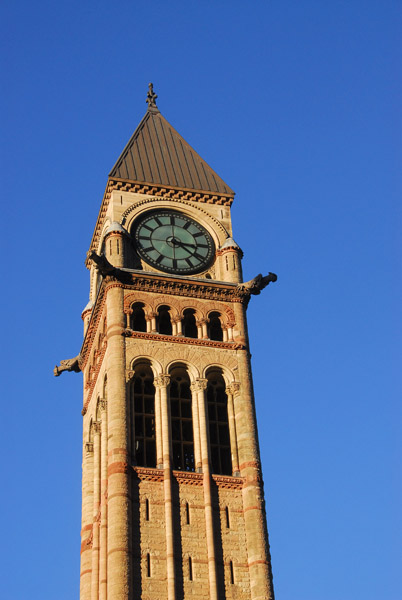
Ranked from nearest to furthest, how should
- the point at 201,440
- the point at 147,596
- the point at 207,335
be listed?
the point at 147,596 < the point at 201,440 < the point at 207,335

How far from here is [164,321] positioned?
57.4m

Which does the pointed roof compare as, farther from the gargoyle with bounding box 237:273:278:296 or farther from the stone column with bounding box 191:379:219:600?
the stone column with bounding box 191:379:219:600

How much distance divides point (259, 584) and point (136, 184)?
2323 cm

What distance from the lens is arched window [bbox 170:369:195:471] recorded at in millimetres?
53656

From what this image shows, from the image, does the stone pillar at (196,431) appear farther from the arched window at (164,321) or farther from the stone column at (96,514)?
the stone column at (96,514)

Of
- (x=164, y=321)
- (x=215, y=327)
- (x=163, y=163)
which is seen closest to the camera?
(x=164, y=321)

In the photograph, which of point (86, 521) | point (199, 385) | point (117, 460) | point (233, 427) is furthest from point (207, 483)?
point (86, 521)

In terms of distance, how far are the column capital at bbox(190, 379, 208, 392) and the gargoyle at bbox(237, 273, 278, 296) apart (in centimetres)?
602

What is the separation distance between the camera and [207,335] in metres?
56.7

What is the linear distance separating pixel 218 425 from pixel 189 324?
19.6 feet

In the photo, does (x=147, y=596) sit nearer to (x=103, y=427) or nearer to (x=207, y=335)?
(x=103, y=427)

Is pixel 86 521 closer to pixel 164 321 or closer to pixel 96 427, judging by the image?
pixel 96 427

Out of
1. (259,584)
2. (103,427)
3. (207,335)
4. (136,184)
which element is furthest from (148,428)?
(136,184)

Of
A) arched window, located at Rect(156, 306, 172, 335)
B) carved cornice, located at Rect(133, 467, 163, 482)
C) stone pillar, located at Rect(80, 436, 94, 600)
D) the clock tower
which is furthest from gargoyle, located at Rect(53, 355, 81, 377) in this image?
carved cornice, located at Rect(133, 467, 163, 482)
